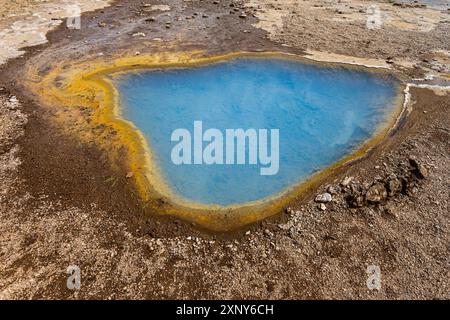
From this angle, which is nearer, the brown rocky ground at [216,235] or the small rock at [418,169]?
the brown rocky ground at [216,235]

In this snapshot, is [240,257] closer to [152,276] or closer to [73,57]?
[152,276]

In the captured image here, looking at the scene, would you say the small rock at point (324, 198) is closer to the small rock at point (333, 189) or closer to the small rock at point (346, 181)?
the small rock at point (333, 189)

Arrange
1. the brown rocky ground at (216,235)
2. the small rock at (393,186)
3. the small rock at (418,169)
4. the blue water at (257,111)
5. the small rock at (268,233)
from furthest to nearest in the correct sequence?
the blue water at (257,111) < the small rock at (418,169) < the small rock at (393,186) < the small rock at (268,233) < the brown rocky ground at (216,235)

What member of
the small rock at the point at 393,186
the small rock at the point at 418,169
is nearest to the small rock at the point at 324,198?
the small rock at the point at 393,186

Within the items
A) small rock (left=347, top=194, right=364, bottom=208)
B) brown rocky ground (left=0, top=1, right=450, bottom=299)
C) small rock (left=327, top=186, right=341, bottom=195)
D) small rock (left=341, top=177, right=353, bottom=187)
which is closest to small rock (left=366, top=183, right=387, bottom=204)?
brown rocky ground (left=0, top=1, right=450, bottom=299)

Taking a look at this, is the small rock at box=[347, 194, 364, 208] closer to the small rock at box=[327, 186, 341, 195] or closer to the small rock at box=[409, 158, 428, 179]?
the small rock at box=[327, 186, 341, 195]
